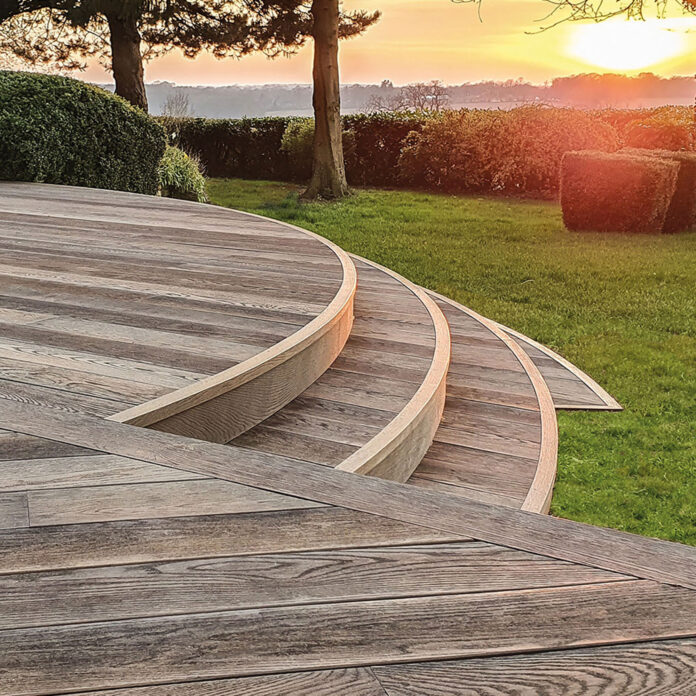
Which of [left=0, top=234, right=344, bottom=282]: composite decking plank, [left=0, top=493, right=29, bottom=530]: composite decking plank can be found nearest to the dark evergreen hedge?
[left=0, top=234, right=344, bottom=282]: composite decking plank

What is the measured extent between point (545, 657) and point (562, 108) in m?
11.5

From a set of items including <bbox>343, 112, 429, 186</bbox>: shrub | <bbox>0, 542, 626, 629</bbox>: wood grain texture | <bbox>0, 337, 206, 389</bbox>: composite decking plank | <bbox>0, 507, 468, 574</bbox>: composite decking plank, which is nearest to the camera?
<bbox>0, 542, 626, 629</bbox>: wood grain texture

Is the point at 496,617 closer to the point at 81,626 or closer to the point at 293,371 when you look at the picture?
the point at 81,626

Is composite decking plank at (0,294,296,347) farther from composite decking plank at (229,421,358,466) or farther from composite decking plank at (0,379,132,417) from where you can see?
composite decking plank at (0,379,132,417)

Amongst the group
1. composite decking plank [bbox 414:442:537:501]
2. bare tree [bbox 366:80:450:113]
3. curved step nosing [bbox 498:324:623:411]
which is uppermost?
bare tree [bbox 366:80:450:113]

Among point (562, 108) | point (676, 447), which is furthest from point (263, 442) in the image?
point (562, 108)

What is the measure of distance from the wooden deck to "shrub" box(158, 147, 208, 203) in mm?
6187

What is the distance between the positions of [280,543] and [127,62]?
12.7 metres

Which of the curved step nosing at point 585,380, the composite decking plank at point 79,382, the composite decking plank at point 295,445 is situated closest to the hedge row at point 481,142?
the curved step nosing at point 585,380

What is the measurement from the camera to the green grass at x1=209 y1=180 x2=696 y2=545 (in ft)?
10.5

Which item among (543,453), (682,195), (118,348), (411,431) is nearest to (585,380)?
(543,453)

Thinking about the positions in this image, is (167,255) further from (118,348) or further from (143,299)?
(118,348)

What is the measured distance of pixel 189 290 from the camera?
2.91m

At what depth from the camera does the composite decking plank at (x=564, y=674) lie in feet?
3.39
